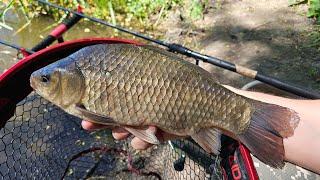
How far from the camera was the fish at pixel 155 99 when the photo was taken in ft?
4.64

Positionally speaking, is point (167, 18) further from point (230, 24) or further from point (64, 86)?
point (64, 86)

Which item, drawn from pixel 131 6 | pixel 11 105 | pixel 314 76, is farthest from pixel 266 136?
pixel 131 6

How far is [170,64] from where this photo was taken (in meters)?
1.45

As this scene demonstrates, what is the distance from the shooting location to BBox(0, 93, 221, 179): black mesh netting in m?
2.01

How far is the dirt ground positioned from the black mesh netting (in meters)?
0.99

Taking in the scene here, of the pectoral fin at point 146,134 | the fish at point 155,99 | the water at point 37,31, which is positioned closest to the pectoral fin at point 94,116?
the fish at point 155,99

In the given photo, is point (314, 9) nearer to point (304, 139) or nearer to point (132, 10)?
point (132, 10)

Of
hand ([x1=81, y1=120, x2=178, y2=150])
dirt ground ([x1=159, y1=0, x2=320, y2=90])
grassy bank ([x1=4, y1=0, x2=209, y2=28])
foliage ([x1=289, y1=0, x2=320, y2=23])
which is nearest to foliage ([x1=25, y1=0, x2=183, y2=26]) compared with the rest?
grassy bank ([x1=4, y1=0, x2=209, y2=28])

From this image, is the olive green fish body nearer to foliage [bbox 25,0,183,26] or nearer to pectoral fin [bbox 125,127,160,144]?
pectoral fin [bbox 125,127,160,144]

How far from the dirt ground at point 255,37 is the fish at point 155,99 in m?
1.56

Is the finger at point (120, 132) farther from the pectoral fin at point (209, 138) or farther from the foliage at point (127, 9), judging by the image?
the foliage at point (127, 9)

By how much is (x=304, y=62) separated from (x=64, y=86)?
2191mm

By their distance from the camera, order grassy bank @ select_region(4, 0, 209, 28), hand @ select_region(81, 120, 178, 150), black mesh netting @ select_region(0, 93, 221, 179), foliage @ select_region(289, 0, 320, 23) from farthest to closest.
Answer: grassy bank @ select_region(4, 0, 209, 28), foliage @ select_region(289, 0, 320, 23), black mesh netting @ select_region(0, 93, 221, 179), hand @ select_region(81, 120, 178, 150)

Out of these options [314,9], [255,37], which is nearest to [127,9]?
[255,37]
